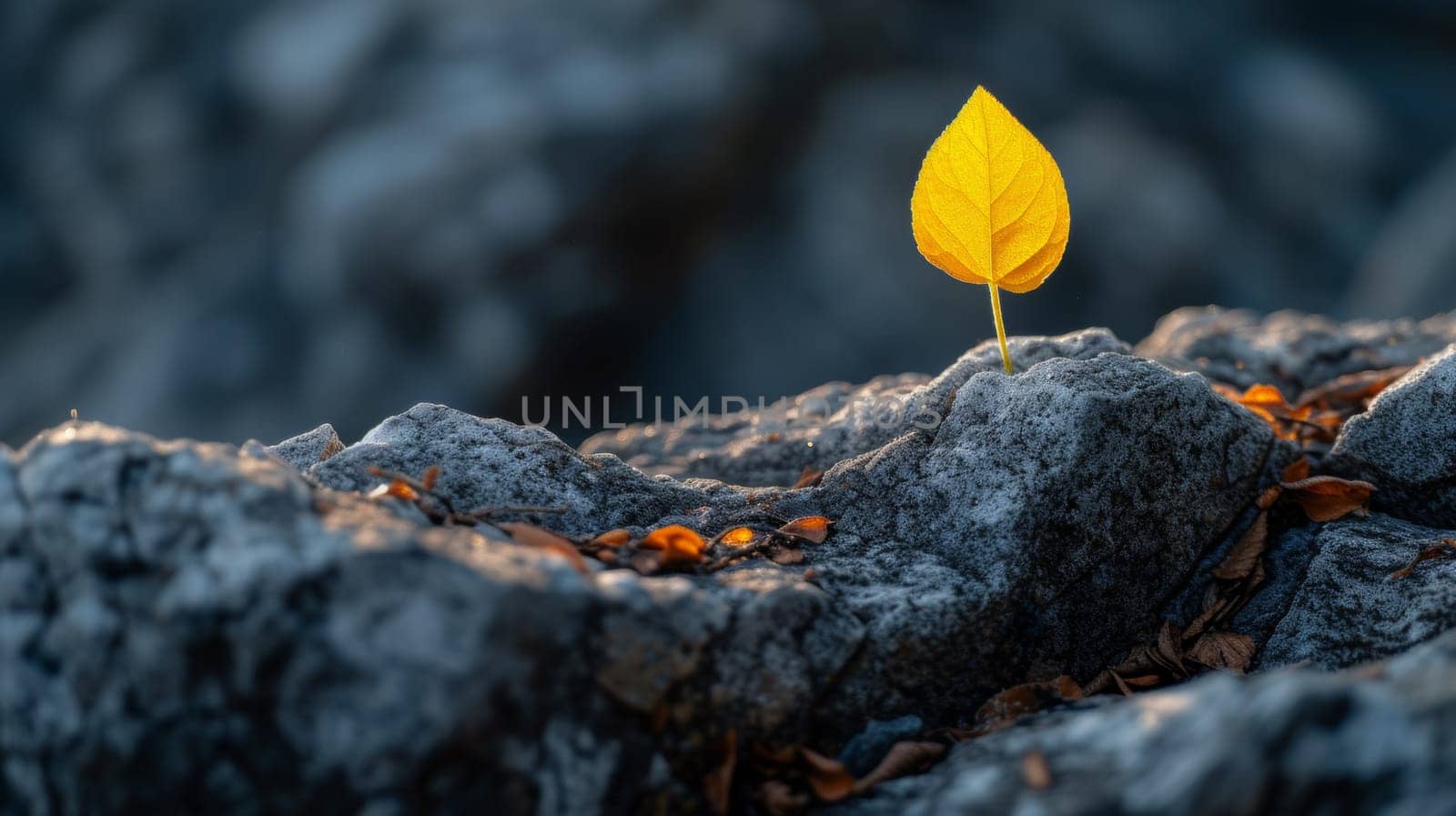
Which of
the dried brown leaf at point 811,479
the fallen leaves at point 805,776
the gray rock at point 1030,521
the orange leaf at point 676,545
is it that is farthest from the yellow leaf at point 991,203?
the fallen leaves at point 805,776

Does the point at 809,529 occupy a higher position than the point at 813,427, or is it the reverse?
the point at 813,427

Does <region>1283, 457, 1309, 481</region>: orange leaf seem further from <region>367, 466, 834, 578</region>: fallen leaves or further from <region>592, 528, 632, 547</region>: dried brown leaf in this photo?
<region>592, 528, 632, 547</region>: dried brown leaf

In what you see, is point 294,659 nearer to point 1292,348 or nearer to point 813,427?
point 813,427

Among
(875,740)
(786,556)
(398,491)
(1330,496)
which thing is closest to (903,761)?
(875,740)

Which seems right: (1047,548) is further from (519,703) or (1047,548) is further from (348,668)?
(348,668)

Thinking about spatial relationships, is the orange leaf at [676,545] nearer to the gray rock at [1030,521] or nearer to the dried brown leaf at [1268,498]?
the gray rock at [1030,521]

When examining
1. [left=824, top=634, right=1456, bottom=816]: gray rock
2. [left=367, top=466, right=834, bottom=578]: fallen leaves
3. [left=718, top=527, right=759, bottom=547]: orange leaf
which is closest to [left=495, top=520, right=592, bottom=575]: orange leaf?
[left=367, top=466, right=834, bottom=578]: fallen leaves
